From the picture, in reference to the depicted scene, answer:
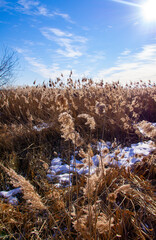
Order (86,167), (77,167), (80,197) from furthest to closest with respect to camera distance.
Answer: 1. (86,167)
2. (77,167)
3. (80,197)

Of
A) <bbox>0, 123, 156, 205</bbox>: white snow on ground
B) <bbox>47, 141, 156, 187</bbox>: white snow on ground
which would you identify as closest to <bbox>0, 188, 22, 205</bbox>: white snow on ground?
<bbox>0, 123, 156, 205</bbox>: white snow on ground

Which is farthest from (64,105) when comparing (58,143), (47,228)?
(58,143)

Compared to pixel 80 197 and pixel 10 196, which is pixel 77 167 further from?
pixel 10 196

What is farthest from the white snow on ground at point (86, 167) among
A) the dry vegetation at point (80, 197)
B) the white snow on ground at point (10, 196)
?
the white snow on ground at point (10, 196)

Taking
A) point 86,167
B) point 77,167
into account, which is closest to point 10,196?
point 77,167

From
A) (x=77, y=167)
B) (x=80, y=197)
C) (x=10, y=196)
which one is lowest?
(x=10, y=196)

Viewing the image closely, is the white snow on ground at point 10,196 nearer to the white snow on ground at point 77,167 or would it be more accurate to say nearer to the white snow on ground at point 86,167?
the white snow on ground at point 77,167

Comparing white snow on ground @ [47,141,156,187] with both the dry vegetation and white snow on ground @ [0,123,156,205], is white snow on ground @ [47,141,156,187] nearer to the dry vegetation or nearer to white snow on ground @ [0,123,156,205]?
white snow on ground @ [0,123,156,205]

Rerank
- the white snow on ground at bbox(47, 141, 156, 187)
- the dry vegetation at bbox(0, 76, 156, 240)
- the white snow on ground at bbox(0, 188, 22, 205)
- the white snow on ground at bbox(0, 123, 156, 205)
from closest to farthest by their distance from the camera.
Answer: the dry vegetation at bbox(0, 76, 156, 240), the white snow on ground at bbox(0, 188, 22, 205), the white snow on ground at bbox(0, 123, 156, 205), the white snow on ground at bbox(47, 141, 156, 187)

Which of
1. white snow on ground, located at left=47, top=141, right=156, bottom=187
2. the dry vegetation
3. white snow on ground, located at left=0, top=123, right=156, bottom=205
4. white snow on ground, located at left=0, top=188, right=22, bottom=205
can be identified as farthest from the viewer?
white snow on ground, located at left=47, top=141, right=156, bottom=187

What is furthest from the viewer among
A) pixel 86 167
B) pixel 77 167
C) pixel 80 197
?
pixel 86 167

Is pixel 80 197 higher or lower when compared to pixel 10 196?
higher

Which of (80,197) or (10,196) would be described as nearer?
(80,197)

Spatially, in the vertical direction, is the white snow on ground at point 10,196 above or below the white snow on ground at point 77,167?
below
